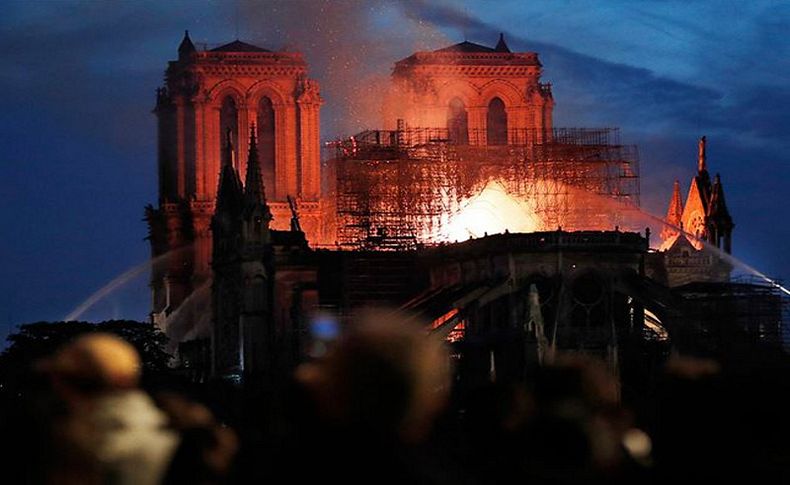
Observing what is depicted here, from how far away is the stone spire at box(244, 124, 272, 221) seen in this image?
9838 centimetres

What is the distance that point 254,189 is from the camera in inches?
3927

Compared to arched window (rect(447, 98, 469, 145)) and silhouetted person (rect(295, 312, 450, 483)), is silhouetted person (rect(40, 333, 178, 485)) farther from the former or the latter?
arched window (rect(447, 98, 469, 145))

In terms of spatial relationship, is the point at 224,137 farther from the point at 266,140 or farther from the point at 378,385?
the point at 378,385

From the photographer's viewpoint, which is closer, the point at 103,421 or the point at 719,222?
the point at 103,421

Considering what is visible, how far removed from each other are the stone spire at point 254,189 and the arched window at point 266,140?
1609cm

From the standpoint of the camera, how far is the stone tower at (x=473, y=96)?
115 meters

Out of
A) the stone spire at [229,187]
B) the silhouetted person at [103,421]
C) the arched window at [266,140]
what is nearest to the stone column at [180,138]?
the arched window at [266,140]

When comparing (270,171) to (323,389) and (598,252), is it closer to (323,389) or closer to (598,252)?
(598,252)

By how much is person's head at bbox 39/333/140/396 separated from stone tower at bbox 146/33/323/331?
9982 centimetres

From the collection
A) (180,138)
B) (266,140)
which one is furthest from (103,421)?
(266,140)

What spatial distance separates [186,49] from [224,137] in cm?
543

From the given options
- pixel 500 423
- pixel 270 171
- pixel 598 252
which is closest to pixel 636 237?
pixel 598 252

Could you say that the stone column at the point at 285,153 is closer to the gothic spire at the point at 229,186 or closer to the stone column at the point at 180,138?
the stone column at the point at 180,138

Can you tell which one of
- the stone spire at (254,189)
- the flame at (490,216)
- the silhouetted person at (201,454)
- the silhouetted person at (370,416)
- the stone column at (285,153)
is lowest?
the silhouetted person at (201,454)
